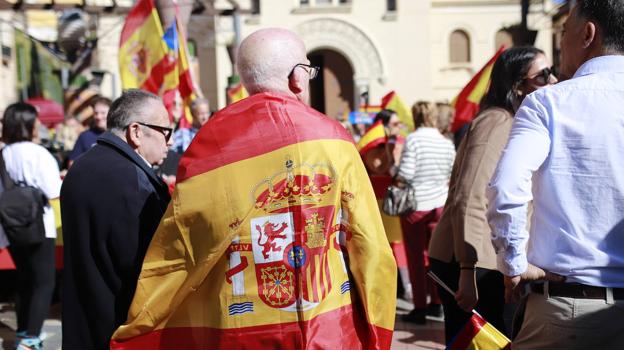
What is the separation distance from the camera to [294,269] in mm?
2463

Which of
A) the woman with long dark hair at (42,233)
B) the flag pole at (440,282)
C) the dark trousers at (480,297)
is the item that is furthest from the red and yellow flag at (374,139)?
the flag pole at (440,282)

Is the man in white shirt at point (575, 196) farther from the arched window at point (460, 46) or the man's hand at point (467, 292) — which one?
the arched window at point (460, 46)

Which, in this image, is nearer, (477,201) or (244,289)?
(244,289)

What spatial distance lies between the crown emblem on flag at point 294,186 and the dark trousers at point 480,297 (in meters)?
1.32

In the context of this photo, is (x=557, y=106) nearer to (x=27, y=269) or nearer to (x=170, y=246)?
(x=170, y=246)

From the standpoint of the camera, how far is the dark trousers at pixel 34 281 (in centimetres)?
568

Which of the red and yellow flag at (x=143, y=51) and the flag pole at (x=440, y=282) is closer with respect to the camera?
the flag pole at (x=440, y=282)

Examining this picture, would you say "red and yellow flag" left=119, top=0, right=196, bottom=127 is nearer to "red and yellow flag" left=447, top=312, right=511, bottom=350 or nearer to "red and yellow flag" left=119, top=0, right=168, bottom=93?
"red and yellow flag" left=119, top=0, right=168, bottom=93

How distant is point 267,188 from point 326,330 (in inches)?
19.5

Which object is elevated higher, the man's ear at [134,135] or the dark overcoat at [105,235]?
the man's ear at [134,135]

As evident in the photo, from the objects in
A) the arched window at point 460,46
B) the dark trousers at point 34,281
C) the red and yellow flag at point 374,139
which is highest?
the arched window at point 460,46

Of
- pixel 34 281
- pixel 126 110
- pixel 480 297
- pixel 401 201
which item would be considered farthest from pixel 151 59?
pixel 480 297

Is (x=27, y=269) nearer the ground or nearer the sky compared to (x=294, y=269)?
nearer the ground

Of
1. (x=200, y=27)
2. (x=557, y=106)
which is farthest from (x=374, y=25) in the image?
(x=557, y=106)
